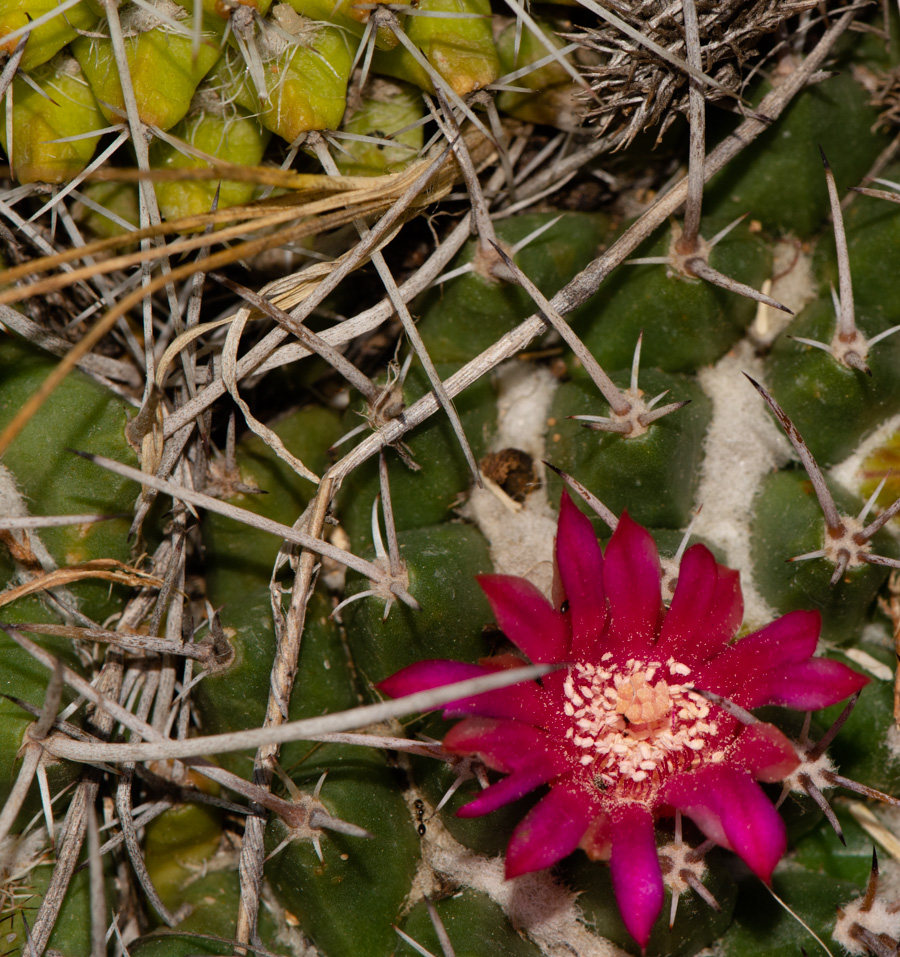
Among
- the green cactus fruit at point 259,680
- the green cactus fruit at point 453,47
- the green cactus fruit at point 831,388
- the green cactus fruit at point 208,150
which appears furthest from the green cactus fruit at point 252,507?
the green cactus fruit at point 831,388

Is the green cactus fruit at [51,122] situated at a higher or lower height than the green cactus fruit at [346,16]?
lower

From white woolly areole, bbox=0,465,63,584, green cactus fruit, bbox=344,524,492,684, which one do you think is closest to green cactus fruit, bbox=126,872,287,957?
green cactus fruit, bbox=344,524,492,684

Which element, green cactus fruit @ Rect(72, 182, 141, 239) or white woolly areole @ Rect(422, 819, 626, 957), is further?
green cactus fruit @ Rect(72, 182, 141, 239)

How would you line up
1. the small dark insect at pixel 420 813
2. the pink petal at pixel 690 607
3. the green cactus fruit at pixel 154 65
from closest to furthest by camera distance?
the pink petal at pixel 690 607
the green cactus fruit at pixel 154 65
the small dark insect at pixel 420 813

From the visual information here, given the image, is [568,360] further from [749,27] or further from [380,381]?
[749,27]

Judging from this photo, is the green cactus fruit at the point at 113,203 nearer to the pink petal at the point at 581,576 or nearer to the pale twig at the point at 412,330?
the pale twig at the point at 412,330

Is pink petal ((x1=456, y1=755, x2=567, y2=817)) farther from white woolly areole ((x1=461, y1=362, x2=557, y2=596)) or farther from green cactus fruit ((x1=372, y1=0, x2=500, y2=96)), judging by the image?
green cactus fruit ((x1=372, y1=0, x2=500, y2=96))
